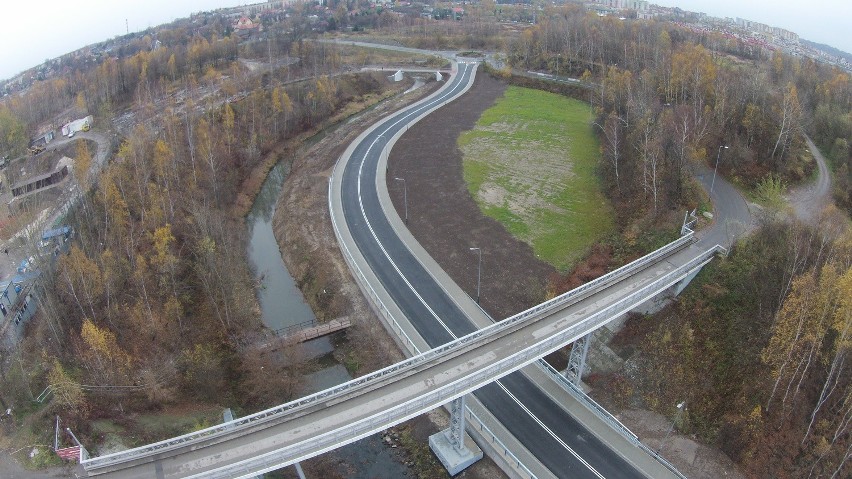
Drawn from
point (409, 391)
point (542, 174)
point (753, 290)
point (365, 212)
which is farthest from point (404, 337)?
point (542, 174)

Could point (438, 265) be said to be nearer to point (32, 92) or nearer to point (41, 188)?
point (41, 188)

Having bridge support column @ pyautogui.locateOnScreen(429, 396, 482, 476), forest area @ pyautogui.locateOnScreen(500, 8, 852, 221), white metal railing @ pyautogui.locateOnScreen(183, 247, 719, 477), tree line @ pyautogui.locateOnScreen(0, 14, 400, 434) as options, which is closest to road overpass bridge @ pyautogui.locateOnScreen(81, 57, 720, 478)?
white metal railing @ pyautogui.locateOnScreen(183, 247, 719, 477)

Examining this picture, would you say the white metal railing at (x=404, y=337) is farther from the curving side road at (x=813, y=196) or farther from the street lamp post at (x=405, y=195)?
the curving side road at (x=813, y=196)

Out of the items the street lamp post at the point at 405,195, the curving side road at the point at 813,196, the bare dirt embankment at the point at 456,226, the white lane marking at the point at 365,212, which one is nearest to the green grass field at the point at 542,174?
the bare dirt embankment at the point at 456,226

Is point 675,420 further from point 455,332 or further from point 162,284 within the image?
point 162,284

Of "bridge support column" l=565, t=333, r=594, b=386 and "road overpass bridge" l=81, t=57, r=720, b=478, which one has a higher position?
"road overpass bridge" l=81, t=57, r=720, b=478

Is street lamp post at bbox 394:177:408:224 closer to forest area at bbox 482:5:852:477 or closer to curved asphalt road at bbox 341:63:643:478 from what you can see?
curved asphalt road at bbox 341:63:643:478
